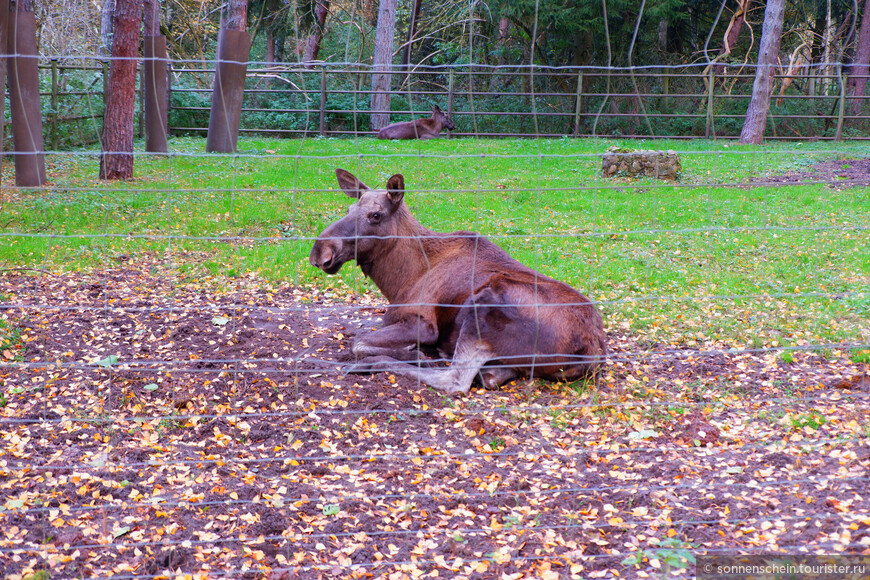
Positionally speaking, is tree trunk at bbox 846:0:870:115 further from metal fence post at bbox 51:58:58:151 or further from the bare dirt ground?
metal fence post at bbox 51:58:58:151

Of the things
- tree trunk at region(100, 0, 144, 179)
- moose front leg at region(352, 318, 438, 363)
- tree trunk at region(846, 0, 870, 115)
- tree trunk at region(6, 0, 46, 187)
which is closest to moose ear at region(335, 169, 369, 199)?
moose front leg at region(352, 318, 438, 363)

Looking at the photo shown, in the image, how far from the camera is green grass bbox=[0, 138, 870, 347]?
6.58 meters

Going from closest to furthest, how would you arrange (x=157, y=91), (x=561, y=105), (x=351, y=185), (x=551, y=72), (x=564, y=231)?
(x=351, y=185) → (x=564, y=231) → (x=157, y=91) → (x=561, y=105) → (x=551, y=72)

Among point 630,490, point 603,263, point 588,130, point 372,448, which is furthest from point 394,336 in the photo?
point 588,130

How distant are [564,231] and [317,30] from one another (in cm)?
2260

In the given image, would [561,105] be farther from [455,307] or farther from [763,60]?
[455,307]

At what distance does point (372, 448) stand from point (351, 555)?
44.0 inches

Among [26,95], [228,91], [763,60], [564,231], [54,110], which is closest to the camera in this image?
[564,231]

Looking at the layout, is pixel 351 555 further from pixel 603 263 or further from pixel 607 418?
pixel 603 263

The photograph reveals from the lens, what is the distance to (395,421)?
4758 millimetres

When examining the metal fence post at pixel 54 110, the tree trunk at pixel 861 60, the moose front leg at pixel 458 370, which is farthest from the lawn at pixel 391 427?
the tree trunk at pixel 861 60

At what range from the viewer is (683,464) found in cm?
412

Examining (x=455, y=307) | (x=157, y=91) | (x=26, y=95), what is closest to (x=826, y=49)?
(x=157, y=91)

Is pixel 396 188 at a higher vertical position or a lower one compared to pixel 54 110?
lower
